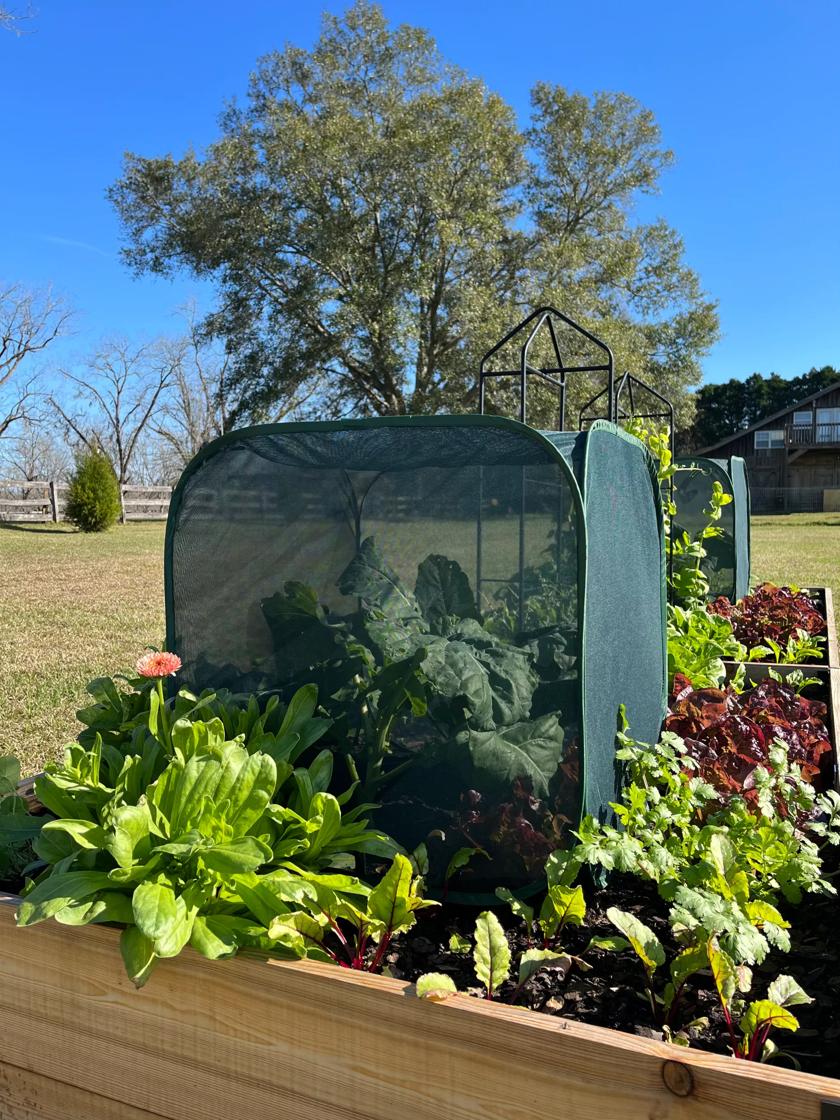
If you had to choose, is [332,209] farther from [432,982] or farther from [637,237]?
[432,982]

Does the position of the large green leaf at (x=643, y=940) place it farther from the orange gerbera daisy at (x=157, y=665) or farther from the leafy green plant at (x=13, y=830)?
the leafy green plant at (x=13, y=830)

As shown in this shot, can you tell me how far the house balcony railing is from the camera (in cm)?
3659

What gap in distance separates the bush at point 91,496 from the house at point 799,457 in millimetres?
23976

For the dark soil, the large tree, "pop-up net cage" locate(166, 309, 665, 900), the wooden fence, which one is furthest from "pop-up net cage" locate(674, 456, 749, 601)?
the wooden fence

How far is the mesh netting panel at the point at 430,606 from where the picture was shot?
1.78m

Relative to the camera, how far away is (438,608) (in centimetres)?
187

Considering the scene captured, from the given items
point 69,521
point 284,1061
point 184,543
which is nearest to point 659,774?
point 284,1061

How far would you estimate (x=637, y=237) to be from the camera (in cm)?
2528

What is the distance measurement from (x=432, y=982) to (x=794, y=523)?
28061 millimetres

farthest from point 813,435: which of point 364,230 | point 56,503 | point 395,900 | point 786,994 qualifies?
point 395,900

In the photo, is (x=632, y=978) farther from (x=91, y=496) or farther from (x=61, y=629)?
(x=91, y=496)

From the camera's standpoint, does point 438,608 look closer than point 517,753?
No

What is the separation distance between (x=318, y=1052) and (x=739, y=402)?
5683 cm

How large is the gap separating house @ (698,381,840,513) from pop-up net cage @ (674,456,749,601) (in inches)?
1211
